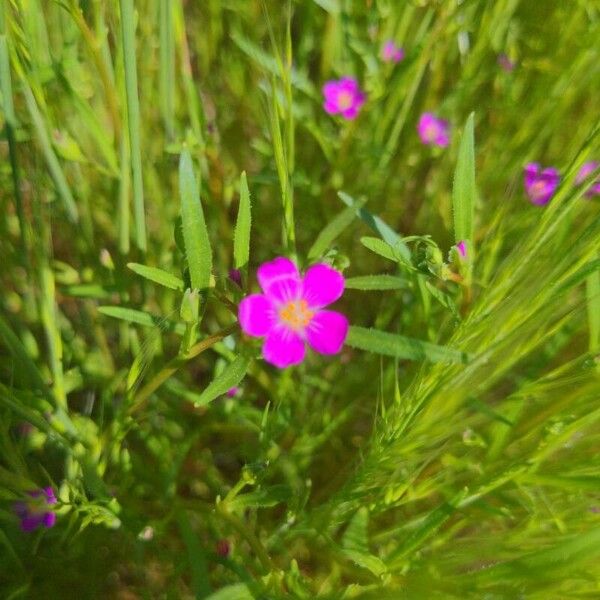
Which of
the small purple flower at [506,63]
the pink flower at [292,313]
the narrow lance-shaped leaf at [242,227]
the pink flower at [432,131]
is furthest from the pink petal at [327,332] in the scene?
the small purple flower at [506,63]

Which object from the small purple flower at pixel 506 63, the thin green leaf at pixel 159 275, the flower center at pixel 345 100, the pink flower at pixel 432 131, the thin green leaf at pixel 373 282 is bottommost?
the thin green leaf at pixel 159 275

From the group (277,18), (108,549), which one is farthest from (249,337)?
(277,18)

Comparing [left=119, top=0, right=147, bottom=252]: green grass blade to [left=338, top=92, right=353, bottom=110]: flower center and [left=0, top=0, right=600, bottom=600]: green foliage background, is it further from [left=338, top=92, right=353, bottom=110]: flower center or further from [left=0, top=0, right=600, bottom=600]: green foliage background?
[left=338, top=92, right=353, bottom=110]: flower center

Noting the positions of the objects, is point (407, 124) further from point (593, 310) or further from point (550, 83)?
point (593, 310)

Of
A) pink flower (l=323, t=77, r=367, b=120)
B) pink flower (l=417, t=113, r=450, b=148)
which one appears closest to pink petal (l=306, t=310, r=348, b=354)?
pink flower (l=323, t=77, r=367, b=120)

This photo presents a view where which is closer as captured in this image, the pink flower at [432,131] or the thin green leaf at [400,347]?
the thin green leaf at [400,347]

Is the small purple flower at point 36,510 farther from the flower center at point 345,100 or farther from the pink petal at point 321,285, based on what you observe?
the flower center at point 345,100
